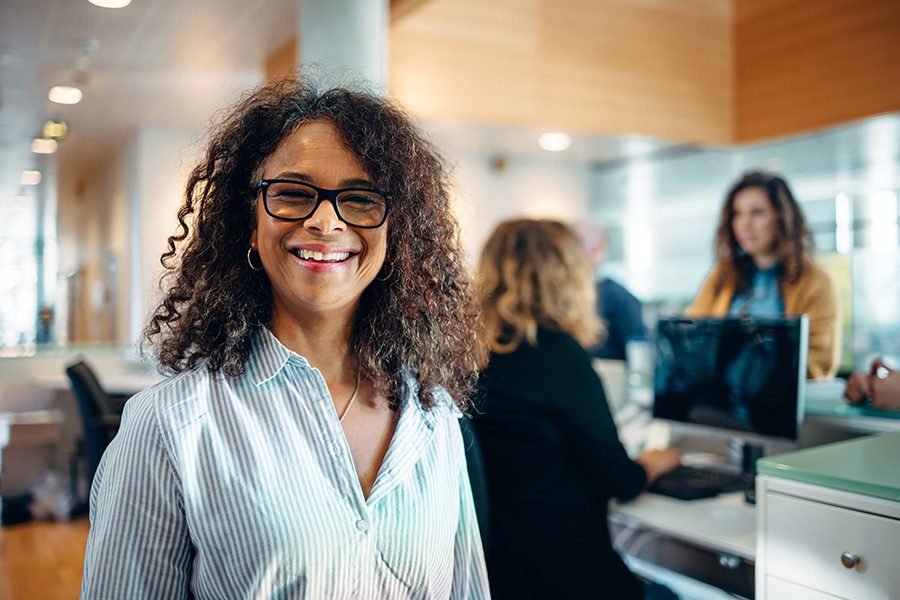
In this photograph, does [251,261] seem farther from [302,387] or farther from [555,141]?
[555,141]

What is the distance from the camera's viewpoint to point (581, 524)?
71.4 inches

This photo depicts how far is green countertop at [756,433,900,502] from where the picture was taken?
1368 mm

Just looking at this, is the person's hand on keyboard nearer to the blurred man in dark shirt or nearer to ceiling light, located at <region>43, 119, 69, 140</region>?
the blurred man in dark shirt

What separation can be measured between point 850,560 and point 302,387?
101 cm

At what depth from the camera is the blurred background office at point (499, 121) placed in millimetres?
4109

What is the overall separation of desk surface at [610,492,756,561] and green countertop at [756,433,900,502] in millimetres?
223

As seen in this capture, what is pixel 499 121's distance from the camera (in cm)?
441

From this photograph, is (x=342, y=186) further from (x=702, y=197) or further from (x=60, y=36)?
(x=702, y=197)

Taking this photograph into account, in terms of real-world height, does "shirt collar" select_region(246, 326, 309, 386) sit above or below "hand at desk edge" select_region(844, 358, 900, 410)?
above

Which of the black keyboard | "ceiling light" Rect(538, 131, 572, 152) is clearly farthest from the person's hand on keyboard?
"ceiling light" Rect(538, 131, 572, 152)

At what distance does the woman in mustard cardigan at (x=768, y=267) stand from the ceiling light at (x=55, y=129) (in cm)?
427

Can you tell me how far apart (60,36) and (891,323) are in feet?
16.5

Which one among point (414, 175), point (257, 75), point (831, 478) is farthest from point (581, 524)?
point (257, 75)

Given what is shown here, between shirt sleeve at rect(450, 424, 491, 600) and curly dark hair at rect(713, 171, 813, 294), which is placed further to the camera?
curly dark hair at rect(713, 171, 813, 294)
